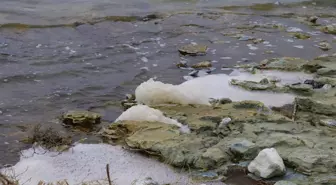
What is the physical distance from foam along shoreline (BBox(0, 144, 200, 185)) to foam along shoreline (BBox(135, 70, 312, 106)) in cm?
119

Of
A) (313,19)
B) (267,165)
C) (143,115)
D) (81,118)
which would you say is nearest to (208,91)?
(143,115)

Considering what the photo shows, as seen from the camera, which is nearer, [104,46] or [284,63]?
[284,63]

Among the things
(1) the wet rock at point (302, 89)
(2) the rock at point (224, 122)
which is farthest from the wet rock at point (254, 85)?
(2) the rock at point (224, 122)

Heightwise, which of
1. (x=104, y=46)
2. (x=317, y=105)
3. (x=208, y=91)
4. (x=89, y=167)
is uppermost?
(x=104, y=46)

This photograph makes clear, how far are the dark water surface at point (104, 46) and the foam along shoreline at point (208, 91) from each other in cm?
39

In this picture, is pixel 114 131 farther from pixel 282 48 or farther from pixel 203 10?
pixel 203 10

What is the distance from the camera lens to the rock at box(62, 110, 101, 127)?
17.5 feet

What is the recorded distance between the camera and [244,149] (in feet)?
14.3

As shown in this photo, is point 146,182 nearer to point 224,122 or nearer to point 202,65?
point 224,122

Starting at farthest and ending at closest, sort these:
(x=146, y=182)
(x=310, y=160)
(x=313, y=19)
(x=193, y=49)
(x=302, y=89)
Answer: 1. (x=313, y=19)
2. (x=193, y=49)
3. (x=302, y=89)
4. (x=310, y=160)
5. (x=146, y=182)

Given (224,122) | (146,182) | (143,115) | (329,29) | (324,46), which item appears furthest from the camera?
(329,29)

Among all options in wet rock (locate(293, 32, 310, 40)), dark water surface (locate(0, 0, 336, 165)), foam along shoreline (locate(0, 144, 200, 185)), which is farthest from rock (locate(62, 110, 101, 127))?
wet rock (locate(293, 32, 310, 40))

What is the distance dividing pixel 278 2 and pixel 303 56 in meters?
4.82

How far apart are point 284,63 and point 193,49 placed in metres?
1.61
